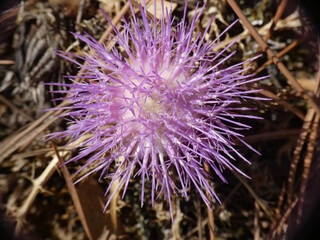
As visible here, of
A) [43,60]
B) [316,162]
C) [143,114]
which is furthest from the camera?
[43,60]

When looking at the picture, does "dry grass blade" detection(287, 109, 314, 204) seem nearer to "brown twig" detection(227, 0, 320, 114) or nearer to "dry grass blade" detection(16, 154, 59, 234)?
"brown twig" detection(227, 0, 320, 114)

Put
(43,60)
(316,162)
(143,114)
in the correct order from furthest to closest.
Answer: (43,60) < (316,162) < (143,114)

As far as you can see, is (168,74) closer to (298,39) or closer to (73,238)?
(298,39)

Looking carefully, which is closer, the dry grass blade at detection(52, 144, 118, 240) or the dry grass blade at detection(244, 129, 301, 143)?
the dry grass blade at detection(52, 144, 118, 240)

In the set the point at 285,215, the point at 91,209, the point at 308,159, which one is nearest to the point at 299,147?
the point at 308,159

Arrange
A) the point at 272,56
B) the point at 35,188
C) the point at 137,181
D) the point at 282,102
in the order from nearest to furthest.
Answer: the point at 272,56
the point at 282,102
the point at 35,188
the point at 137,181

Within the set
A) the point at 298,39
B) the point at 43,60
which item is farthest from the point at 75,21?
the point at 298,39

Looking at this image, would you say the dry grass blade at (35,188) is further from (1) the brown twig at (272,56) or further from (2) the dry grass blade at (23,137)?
(1) the brown twig at (272,56)

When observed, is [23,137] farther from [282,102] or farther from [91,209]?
[282,102]

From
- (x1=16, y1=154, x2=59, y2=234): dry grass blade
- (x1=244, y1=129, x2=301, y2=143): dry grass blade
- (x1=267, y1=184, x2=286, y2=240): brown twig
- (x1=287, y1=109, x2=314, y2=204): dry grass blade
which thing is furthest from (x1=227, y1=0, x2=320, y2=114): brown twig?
(x1=16, y1=154, x2=59, y2=234): dry grass blade
